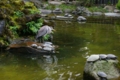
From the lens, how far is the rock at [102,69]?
830cm

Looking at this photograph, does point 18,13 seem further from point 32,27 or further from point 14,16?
point 32,27

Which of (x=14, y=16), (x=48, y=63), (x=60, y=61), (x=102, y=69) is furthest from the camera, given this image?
(x=14, y=16)

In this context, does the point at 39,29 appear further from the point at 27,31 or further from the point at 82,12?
the point at 82,12

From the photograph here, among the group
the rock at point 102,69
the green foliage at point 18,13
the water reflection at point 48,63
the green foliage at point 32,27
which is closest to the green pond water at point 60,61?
the water reflection at point 48,63

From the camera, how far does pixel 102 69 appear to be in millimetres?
8461

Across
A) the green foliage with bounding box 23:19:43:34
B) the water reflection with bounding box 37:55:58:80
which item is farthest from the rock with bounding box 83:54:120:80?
the green foliage with bounding box 23:19:43:34

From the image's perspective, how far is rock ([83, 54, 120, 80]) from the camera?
8.30 meters

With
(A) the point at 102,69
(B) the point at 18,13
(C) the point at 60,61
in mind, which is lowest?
(C) the point at 60,61

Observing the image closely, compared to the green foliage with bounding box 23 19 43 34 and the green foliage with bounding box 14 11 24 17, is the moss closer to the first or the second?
the green foliage with bounding box 14 11 24 17

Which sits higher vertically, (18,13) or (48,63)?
(18,13)

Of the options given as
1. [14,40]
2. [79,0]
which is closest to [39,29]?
[14,40]

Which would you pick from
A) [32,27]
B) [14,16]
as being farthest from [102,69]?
[14,16]

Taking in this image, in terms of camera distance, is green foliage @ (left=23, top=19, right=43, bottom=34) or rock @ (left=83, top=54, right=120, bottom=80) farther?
green foliage @ (left=23, top=19, right=43, bottom=34)

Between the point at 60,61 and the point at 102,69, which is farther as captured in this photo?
the point at 60,61
